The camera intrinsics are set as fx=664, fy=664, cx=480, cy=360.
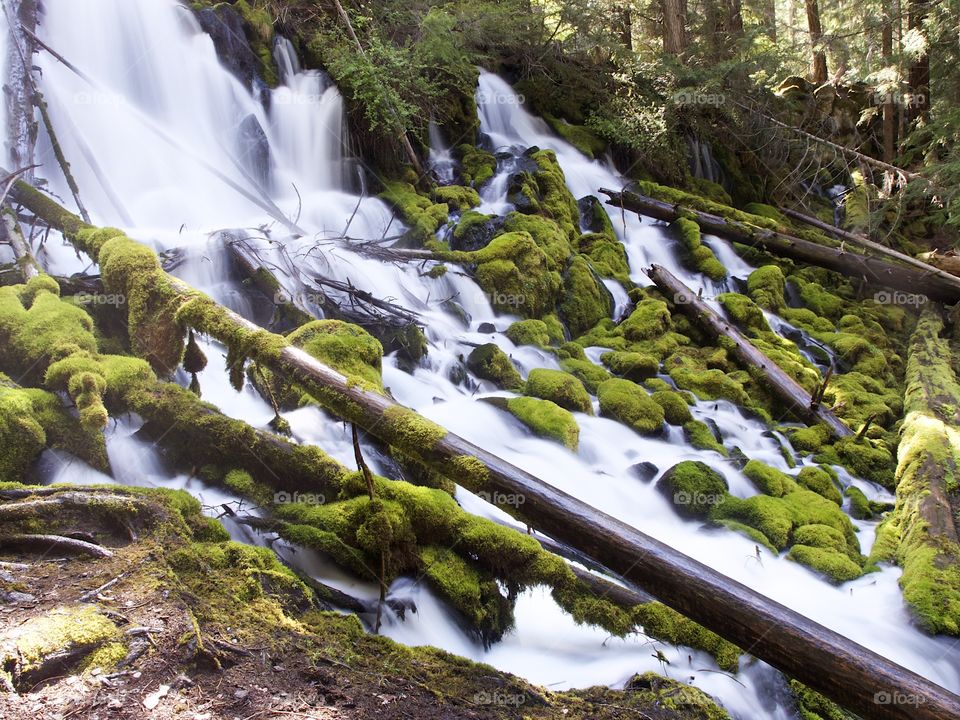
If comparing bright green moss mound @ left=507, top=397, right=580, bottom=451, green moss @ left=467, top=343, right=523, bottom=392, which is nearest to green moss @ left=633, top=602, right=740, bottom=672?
bright green moss mound @ left=507, top=397, right=580, bottom=451

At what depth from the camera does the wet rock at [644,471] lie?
5945mm

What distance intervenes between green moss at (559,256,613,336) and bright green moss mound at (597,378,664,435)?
74.6 inches

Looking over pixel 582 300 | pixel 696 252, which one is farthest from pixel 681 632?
pixel 696 252

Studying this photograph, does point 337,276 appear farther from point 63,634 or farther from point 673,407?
point 63,634

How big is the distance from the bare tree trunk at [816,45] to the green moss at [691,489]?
13.1 metres

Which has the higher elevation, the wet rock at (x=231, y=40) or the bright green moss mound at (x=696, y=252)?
the wet rock at (x=231, y=40)

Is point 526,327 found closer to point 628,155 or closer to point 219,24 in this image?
point 219,24

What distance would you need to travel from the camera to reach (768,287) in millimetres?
10602

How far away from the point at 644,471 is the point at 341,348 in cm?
292

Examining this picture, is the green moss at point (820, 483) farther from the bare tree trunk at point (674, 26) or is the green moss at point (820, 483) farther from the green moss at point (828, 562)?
the bare tree trunk at point (674, 26)

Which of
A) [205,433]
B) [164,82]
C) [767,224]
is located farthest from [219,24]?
[767,224]

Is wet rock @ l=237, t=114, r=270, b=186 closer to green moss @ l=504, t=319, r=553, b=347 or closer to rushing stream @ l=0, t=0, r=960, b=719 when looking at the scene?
rushing stream @ l=0, t=0, r=960, b=719

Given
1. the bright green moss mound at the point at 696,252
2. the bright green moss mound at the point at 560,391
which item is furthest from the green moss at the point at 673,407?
the bright green moss mound at the point at 696,252

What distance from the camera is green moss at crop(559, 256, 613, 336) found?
29.5ft
